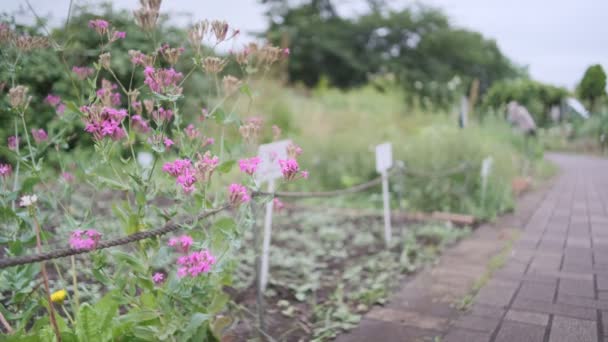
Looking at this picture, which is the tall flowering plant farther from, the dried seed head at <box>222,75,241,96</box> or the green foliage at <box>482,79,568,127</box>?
the green foliage at <box>482,79,568,127</box>

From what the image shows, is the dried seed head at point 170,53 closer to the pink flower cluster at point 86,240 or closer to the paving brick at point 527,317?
the pink flower cluster at point 86,240

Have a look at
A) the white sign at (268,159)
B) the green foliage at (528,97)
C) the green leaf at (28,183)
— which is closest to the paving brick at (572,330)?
the white sign at (268,159)

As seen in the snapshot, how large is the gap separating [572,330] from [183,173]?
5.86 feet

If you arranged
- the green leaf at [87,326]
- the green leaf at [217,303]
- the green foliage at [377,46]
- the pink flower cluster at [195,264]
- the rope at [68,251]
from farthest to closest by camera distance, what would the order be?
the green foliage at [377,46]
the green leaf at [217,303]
the green leaf at [87,326]
the pink flower cluster at [195,264]
the rope at [68,251]

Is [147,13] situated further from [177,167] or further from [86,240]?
[86,240]

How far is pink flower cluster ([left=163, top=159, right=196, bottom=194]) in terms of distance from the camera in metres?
1.47

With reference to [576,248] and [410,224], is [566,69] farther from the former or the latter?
[410,224]

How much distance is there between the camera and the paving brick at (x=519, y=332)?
80.8 inches

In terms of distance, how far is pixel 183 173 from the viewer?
4.93ft

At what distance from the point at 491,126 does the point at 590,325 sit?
633 cm

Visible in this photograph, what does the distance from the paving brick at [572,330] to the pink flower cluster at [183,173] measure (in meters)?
1.63

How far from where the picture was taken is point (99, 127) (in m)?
1.45

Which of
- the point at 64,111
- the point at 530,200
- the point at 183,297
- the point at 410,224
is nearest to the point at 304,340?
the point at 183,297

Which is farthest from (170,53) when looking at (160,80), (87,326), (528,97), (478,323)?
(528,97)
